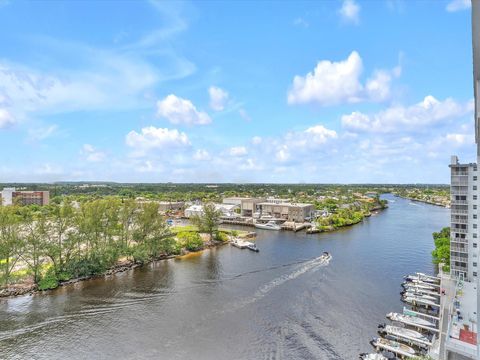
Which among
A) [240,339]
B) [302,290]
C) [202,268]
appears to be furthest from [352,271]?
[240,339]

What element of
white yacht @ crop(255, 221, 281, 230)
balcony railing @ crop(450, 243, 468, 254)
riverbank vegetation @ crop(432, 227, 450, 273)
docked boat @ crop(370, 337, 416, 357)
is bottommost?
docked boat @ crop(370, 337, 416, 357)

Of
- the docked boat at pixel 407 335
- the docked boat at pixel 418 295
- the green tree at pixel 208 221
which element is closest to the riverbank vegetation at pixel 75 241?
the green tree at pixel 208 221

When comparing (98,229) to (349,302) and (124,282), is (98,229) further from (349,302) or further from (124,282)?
(349,302)

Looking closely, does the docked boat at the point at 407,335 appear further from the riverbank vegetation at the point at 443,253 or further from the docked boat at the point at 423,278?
the riverbank vegetation at the point at 443,253

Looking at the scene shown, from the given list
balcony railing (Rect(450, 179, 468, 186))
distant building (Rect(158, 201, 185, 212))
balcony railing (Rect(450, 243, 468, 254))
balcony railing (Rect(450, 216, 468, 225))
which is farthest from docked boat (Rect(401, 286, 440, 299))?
distant building (Rect(158, 201, 185, 212))

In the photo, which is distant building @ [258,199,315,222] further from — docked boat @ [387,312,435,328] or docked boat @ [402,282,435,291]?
docked boat @ [387,312,435,328]

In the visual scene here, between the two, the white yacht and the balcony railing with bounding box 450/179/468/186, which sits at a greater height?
A: the balcony railing with bounding box 450/179/468/186
